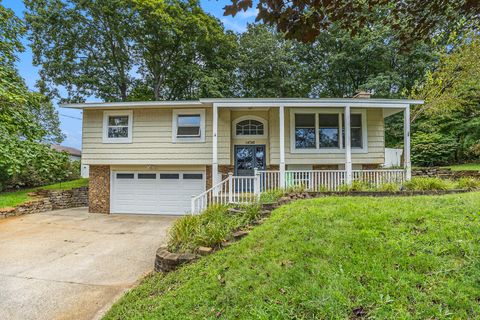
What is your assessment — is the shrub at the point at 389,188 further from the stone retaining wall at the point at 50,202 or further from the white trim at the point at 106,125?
the stone retaining wall at the point at 50,202

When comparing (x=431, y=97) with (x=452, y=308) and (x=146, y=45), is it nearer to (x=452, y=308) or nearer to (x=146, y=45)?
(x=452, y=308)

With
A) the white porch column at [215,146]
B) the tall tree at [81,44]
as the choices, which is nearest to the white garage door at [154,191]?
the white porch column at [215,146]

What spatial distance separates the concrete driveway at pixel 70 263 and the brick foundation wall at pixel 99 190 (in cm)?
168

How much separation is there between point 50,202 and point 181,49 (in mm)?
13403

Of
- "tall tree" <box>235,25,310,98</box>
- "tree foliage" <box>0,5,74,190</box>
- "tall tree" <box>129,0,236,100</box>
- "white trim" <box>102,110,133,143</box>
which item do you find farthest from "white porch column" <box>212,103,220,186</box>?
"tall tree" <box>235,25,310,98</box>

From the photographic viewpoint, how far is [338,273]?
3221mm

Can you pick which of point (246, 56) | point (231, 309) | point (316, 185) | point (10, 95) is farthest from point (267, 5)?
point (246, 56)

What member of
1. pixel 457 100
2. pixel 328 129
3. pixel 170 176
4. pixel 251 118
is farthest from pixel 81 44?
pixel 457 100

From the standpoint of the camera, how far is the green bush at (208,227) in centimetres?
511

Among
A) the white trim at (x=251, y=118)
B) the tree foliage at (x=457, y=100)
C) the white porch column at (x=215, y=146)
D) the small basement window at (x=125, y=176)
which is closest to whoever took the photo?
the white porch column at (x=215, y=146)

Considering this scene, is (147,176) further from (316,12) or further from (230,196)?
(316,12)

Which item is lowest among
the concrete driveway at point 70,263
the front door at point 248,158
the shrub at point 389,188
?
the concrete driveway at point 70,263

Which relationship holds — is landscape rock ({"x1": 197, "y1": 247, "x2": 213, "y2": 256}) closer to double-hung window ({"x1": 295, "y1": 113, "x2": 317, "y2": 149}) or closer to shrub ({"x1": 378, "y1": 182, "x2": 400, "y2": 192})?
shrub ({"x1": 378, "y1": 182, "x2": 400, "y2": 192})

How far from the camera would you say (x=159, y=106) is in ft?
36.3
